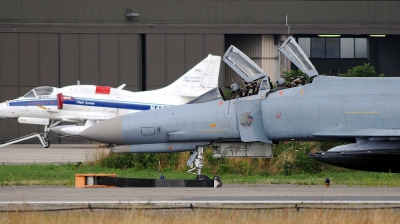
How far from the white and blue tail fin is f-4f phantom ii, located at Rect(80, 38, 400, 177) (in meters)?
17.8

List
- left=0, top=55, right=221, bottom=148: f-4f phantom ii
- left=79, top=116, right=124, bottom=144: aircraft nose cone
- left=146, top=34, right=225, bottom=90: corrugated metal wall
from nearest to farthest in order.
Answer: left=79, top=116, right=124, bottom=144: aircraft nose cone
left=0, top=55, right=221, bottom=148: f-4f phantom ii
left=146, top=34, right=225, bottom=90: corrugated metal wall

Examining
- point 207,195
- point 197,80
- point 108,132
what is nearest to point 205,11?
point 197,80

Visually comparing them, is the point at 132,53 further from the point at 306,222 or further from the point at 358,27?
the point at 306,222

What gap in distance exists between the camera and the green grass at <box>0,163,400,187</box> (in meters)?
17.4

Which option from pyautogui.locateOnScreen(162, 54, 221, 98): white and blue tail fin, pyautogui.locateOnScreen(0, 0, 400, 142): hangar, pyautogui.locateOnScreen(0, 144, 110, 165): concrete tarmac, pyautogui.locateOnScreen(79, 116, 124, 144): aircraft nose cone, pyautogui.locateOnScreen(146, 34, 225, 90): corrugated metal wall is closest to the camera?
pyautogui.locateOnScreen(79, 116, 124, 144): aircraft nose cone

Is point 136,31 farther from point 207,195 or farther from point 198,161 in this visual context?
point 207,195

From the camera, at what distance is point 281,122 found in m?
15.6

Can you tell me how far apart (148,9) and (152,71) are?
297cm

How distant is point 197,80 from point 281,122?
19.1 m

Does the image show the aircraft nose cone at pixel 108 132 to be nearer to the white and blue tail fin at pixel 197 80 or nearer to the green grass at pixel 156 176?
the green grass at pixel 156 176

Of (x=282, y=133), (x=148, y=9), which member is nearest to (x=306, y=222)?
(x=282, y=133)

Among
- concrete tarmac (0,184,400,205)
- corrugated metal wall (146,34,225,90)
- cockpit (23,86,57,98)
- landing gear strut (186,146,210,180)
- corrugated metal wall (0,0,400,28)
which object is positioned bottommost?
concrete tarmac (0,184,400,205)

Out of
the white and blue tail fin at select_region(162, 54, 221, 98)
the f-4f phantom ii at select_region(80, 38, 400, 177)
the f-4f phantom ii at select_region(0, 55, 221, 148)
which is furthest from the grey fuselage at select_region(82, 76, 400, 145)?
the white and blue tail fin at select_region(162, 54, 221, 98)

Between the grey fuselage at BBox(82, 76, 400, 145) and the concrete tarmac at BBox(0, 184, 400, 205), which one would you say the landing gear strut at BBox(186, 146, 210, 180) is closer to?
the grey fuselage at BBox(82, 76, 400, 145)
